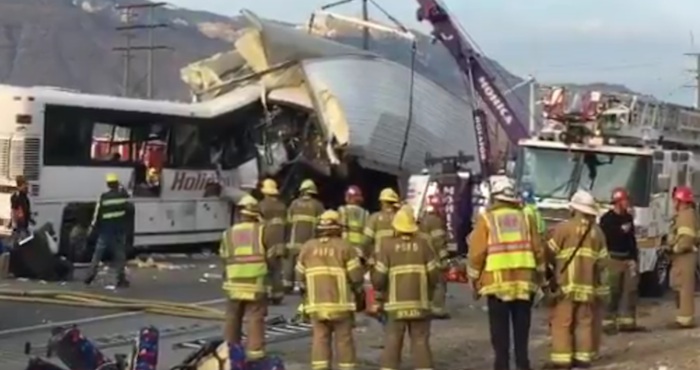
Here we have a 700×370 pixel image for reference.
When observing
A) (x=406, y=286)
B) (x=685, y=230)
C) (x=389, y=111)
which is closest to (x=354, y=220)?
(x=685, y=230)

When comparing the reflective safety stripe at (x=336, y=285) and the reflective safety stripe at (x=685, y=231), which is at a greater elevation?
the reflective safety stripe at (x=685, y=231)

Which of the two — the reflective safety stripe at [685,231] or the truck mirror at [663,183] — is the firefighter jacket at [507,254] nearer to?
the reflective safety stripe at [685,231]

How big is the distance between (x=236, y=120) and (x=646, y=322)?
35.7 feet

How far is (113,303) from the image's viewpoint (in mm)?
16469

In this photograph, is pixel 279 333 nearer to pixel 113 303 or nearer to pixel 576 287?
pixel 113 303

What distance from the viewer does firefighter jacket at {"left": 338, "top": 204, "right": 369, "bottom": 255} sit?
671 inches

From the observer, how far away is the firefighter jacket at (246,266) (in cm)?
1264

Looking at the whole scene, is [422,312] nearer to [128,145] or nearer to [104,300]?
[104,300]

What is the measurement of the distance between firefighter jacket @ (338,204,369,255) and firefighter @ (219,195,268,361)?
413 cm

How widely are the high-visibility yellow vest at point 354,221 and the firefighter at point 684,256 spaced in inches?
148

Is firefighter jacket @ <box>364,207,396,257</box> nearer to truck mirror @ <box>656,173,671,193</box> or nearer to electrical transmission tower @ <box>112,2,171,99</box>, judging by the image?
truck mirror @ <box>656,173,671,193</box>

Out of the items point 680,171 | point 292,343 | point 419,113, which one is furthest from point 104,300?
point 419,113

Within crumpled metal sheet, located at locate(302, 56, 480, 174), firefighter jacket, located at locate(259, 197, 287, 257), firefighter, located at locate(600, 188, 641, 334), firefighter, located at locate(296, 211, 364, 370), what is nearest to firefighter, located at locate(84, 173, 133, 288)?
firefighter jacket, located at locate(259, 197, 287, 257)

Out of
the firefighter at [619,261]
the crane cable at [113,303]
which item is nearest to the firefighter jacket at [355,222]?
the crane cable at [113,303]
